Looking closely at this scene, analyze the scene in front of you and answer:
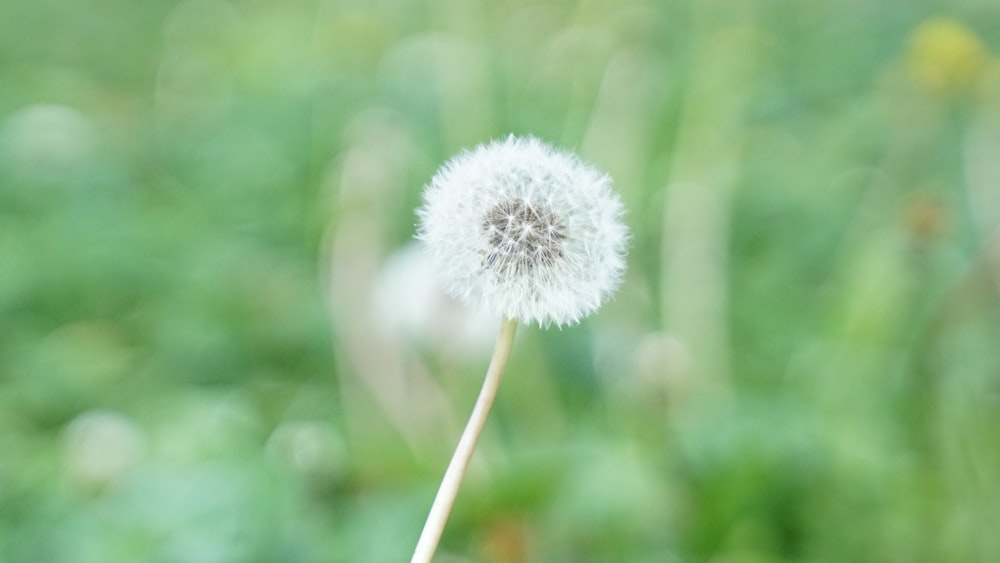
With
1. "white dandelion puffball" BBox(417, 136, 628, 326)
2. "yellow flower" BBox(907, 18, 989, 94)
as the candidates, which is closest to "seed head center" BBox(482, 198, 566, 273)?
"white dandelion puffball" BBox(417, 136, 628, 326)

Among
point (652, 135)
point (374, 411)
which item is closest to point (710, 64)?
point (652, 135)

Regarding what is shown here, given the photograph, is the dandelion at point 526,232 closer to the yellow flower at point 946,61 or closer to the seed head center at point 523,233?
the seed head center at point 523,233

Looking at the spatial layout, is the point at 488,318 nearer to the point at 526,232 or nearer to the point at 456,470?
the point at 526,232

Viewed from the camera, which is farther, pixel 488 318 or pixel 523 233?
pixel 488 318

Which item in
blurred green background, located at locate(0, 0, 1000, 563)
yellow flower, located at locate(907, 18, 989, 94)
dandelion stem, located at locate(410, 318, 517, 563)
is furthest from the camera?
yellow flower, located at locate(907, 18, 989, 94)

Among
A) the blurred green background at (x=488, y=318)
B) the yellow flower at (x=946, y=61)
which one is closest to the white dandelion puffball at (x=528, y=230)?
the blurred green background at (x=488, y=318)

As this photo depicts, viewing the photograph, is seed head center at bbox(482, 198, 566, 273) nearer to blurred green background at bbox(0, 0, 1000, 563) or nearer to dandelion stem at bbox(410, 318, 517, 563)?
dandelion stem at bbox(410, 318, 517, 563)

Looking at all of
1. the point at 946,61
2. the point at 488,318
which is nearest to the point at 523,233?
the point at 488,318
